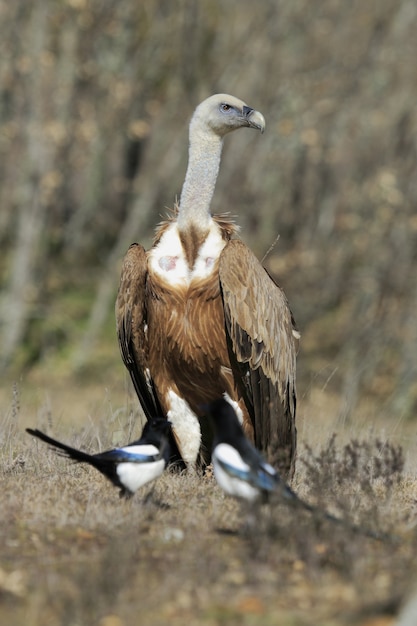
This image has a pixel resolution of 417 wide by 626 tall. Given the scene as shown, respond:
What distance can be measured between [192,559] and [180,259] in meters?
2.81

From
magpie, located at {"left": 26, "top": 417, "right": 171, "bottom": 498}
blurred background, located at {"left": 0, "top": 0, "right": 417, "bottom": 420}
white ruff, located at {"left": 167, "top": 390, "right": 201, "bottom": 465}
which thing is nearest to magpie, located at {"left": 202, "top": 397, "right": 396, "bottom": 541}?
magpie, located at {"left": 26, "top": 417, "right": 171, "bottom": 498}

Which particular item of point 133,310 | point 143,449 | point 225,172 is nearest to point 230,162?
point 225,172

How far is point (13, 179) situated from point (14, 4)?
13.5ft

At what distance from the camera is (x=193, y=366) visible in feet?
22.3

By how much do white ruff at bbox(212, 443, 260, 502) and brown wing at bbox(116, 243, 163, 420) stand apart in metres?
2.16

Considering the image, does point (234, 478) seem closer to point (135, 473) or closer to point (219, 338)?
point (135, 473)

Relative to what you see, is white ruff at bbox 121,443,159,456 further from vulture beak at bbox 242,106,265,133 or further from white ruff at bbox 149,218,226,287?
vulture beak at bbox 242,106,265,133

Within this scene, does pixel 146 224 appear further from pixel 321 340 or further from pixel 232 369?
pixel 232 369

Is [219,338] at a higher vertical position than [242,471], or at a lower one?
higher

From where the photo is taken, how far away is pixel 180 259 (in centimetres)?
675

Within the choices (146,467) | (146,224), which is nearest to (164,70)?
(146,224)

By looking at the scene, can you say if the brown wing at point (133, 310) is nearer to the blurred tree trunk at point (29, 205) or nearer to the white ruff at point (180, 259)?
the white ruff at point (180, 259)

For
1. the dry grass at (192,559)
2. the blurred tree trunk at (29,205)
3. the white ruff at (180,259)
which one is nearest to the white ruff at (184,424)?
the white ruff at (180,259)

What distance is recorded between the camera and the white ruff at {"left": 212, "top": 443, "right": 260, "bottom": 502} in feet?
15.7
